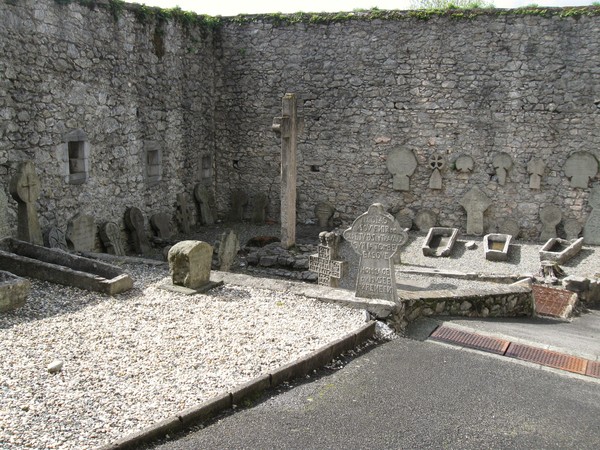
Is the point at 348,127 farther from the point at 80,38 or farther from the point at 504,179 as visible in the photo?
the point at 80,38

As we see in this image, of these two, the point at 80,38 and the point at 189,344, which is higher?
the point at 80,38

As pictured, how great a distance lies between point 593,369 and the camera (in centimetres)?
601

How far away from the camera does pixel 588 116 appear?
12.3 m

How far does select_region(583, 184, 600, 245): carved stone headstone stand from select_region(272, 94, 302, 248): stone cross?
19.5 ft

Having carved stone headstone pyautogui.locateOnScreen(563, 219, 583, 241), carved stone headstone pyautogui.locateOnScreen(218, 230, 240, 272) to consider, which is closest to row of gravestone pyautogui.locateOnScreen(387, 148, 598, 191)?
carved stone headstone pyautogui.locateOnScreen(563, 219, 583, 241)

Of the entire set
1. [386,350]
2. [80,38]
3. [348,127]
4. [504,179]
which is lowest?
[386,350]

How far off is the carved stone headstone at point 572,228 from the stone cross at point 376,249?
7041mm

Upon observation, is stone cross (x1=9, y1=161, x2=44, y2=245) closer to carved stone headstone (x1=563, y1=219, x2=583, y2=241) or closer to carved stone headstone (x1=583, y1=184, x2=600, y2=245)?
carved stone headstone (x1=563, y1=219, x2=583, y2=241)

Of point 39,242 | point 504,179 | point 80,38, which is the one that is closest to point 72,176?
point 39,242

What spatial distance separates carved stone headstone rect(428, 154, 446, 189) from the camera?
43.8 ft

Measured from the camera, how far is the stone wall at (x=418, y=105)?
12422mm

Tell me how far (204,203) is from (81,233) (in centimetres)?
435

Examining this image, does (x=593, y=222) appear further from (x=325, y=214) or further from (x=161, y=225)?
(x=161, y=225)

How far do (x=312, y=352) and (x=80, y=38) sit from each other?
288 inches
